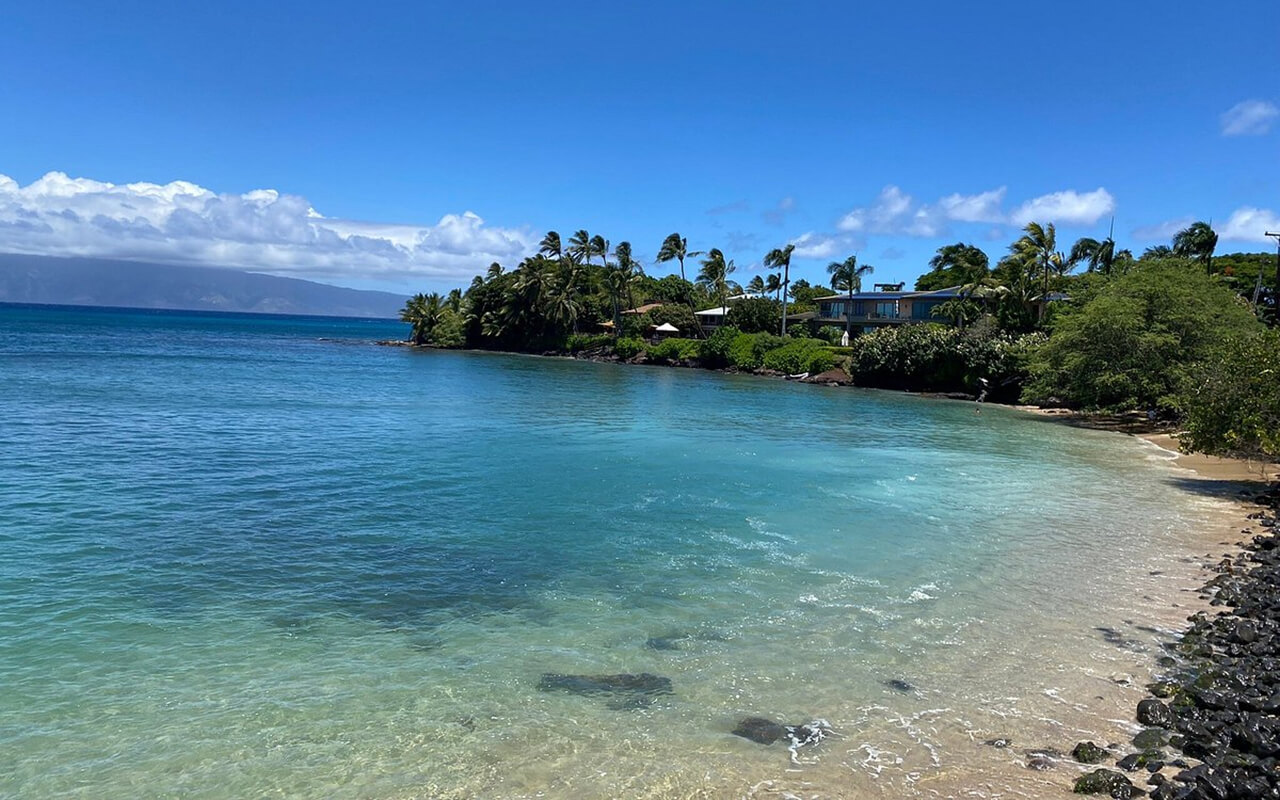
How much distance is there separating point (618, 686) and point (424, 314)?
12309 cm

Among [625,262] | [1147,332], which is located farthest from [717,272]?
[1147,332]

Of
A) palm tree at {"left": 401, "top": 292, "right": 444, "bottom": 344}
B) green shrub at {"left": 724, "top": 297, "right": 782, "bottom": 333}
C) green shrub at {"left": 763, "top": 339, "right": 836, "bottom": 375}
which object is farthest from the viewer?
palm tree at {"left": 401, "top": 292, "right": 444, "bottom": 344}

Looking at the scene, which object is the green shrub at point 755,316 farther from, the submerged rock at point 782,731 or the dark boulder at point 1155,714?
the submerged rock at point 782,731

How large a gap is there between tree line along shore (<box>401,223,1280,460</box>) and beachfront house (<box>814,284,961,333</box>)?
0.74m

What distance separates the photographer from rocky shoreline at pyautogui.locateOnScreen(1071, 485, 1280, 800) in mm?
7516

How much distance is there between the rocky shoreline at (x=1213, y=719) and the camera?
24.7 ft

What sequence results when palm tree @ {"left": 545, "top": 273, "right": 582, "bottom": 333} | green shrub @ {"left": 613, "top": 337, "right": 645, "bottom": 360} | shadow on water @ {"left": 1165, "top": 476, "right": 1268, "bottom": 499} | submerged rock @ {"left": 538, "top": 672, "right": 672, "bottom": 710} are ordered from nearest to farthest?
submerged rock @ {"left": 538, "top": 672, "right": 672, "bottom": 710}, shadow on water @ {"left": 1165, "top": 476, "right": 1268, "bottom": 499}, green shrub @ {"left": 613, "top": 337, "right": 645, "bottom": 360}, palm tree @ {"left": 545, "top": 273, "right": 582, "bottom": 333}

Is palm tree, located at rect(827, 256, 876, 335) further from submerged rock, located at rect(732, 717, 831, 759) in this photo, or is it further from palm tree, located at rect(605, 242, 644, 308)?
submerged rock, located at rect(732, 717, 831, 759)

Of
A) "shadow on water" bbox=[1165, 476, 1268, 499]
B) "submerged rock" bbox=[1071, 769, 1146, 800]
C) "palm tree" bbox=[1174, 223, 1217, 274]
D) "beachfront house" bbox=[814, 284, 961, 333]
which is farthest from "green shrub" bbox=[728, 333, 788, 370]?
"submerged rock" bbox=[1071, 769, 1146, 800]

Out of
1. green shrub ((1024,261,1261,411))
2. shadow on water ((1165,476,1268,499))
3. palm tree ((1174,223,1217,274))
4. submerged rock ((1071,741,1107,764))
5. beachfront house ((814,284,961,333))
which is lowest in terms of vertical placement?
submerged rock ((1071,741,1107,764))

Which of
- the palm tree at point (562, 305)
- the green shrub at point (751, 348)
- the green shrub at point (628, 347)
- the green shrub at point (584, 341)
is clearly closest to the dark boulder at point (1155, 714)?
the green shrub at point (751, 348)

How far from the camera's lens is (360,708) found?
932cm

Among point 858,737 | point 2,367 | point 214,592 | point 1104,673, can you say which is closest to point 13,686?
point 214,592

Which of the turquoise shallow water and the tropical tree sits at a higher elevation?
the tropical tree
